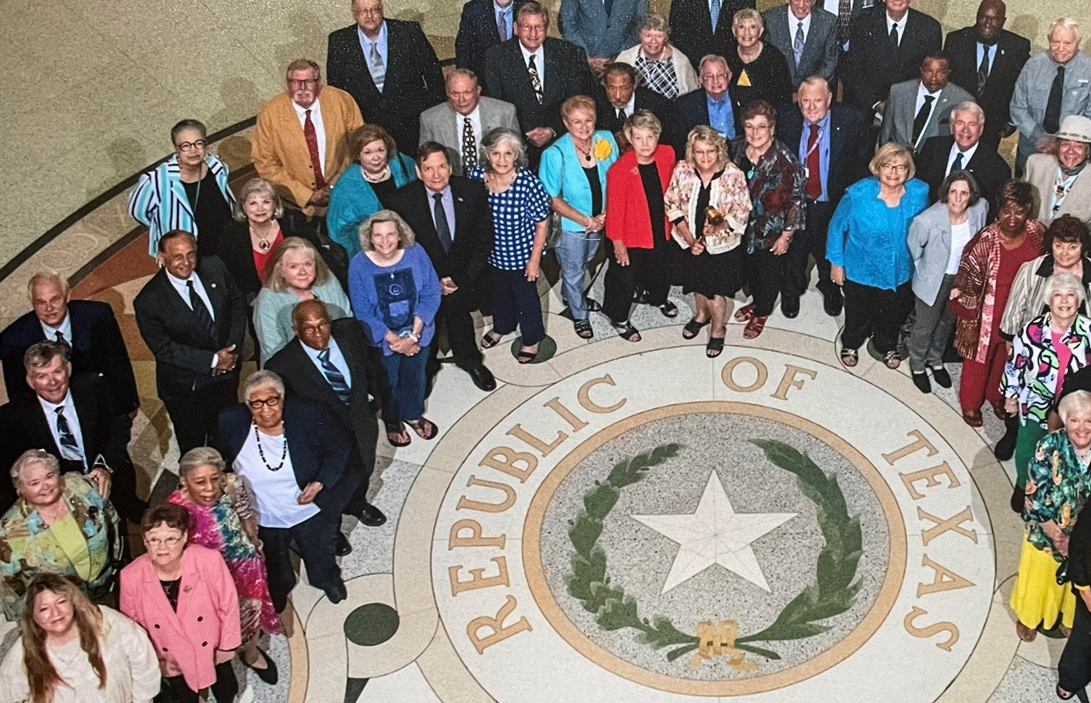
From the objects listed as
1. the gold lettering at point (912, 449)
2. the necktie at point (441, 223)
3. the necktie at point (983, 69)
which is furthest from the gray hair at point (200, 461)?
the necktie at point (983, 69)

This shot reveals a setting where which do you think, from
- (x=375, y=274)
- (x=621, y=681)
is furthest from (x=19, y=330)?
(x=621, y=681)

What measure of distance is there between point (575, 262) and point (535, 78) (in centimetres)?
134

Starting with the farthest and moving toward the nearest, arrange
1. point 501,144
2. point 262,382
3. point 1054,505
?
point 501,144
point 262,382
point 1054,505

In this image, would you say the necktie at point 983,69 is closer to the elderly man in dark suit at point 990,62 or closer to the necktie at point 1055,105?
the elderly man in dark suit at point 990,62

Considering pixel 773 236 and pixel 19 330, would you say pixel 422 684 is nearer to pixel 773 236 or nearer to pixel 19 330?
pixel 19 330

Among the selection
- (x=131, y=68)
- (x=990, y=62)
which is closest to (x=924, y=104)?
(x=990, y=62)

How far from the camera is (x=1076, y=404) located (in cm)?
578

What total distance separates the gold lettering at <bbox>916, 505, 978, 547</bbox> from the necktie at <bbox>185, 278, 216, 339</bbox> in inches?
165

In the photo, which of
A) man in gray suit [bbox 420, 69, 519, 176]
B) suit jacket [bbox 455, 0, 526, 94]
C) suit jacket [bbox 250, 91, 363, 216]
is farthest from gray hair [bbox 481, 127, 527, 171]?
suit jacket [bbox 455, 0, 526, 94]

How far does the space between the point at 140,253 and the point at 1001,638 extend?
6626 millimetres

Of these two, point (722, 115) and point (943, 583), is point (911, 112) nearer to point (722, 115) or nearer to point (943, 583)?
point (722, 115)

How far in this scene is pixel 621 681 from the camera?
21.5ft

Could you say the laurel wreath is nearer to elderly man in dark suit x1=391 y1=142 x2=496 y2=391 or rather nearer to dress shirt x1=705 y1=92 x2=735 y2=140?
elderly man in dark suit x1=391 y1=142 x2=496 y2=391

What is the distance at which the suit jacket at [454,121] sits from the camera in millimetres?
8367
